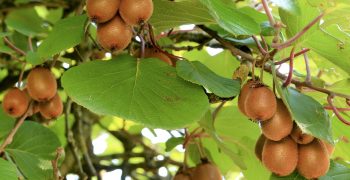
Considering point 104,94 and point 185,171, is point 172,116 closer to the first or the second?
point 104,94

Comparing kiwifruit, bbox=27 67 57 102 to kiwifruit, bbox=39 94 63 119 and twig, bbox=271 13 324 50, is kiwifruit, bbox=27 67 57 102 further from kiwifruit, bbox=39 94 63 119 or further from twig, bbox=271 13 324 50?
twig, bbox=271 13 324 50

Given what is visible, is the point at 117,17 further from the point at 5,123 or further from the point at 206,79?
the point at 5,123

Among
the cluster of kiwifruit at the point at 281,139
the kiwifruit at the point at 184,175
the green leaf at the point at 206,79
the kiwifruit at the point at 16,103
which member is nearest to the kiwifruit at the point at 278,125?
the cluster of kiwifruit at the point at 281,139

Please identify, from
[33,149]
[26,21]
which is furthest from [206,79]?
[26,21]

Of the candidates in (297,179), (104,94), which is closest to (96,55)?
(104,94)

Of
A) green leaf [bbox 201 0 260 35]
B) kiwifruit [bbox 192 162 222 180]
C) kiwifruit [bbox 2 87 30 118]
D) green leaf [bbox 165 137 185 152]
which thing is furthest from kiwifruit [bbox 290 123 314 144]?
kiwifruit [bbox 2 87 30 118]

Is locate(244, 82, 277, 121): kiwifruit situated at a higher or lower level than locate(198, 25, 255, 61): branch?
higher
